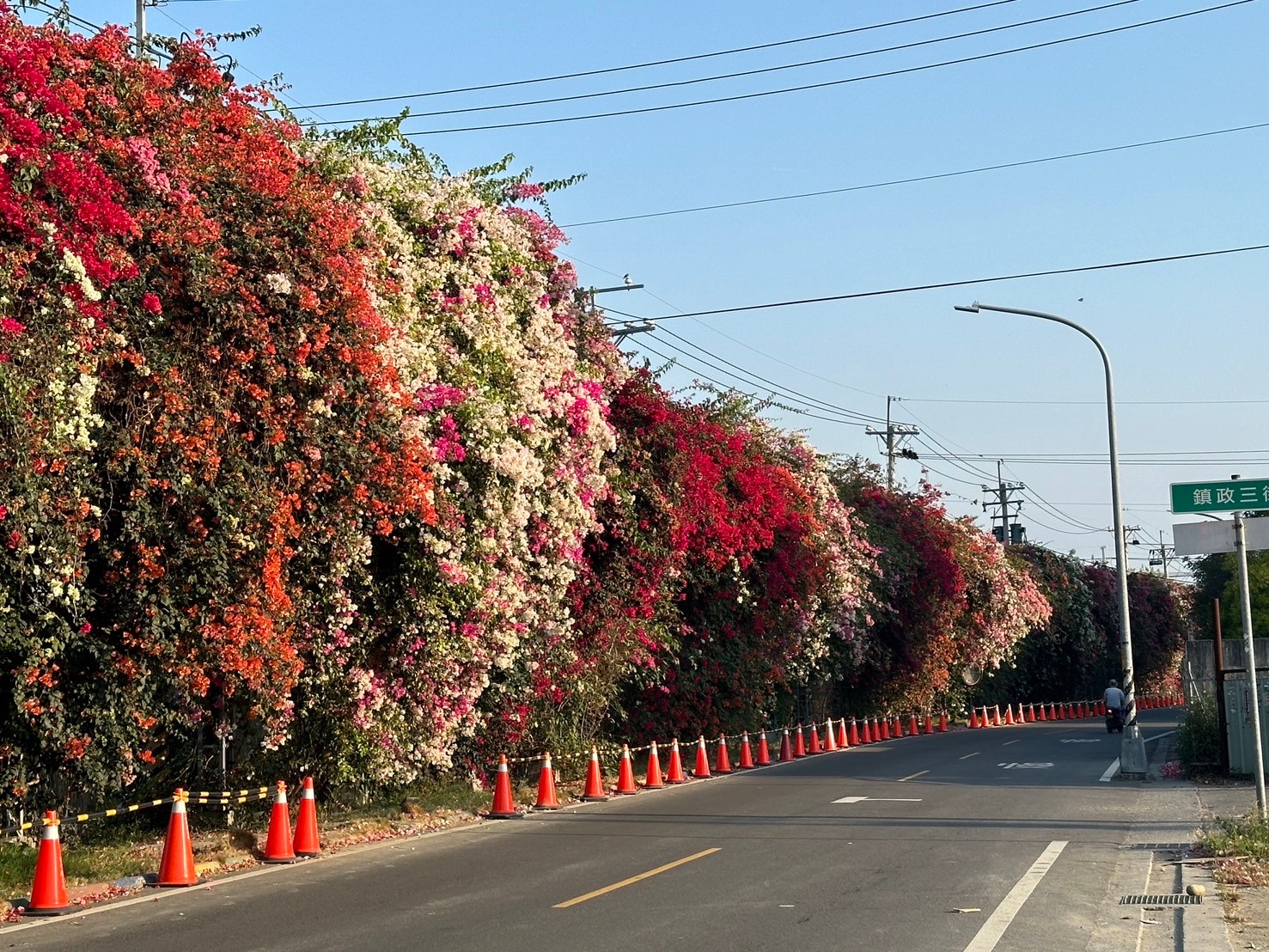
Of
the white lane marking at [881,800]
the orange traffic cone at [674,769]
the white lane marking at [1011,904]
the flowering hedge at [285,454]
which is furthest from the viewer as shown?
the orange traffic cone at [674,769]

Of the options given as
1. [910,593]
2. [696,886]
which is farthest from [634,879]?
[910,593]

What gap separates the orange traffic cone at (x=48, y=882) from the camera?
1130 cm

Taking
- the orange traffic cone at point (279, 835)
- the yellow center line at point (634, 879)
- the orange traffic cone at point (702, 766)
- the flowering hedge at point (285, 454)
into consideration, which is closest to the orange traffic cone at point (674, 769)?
the orange traffic cone at point (702, 766)

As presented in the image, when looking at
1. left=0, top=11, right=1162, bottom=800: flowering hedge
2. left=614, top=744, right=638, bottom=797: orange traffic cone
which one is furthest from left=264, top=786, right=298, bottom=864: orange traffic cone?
left=614, top=744, right=638, bottom=797: orange traffic cone

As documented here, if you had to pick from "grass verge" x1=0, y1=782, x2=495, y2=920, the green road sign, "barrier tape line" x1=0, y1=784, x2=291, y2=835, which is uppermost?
the green road sign

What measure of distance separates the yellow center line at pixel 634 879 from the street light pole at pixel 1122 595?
42.1 ft

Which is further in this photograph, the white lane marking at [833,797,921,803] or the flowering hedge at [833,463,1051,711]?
the flowering hedge at [833,463,1051,711]

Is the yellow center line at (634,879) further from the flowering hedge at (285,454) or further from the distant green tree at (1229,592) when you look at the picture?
the distant green tree at (1229,592)

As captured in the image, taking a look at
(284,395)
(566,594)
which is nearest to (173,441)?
(284,395)

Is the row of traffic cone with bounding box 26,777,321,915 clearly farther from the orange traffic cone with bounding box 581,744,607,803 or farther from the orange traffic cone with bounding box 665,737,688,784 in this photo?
the orange traffic cone with bounding box 665,737,688,784

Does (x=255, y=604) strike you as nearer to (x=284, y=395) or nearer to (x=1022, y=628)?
(x=284, y=395)

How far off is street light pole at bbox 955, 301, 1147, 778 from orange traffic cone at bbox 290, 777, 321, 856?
14.8 metres

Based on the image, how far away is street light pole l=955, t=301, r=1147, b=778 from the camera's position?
2478 centimetres

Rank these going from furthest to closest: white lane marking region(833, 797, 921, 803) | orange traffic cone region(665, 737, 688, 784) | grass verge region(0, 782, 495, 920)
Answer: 1. orange traffic cone region(665, 737, 688, 784)
2. white lane marking region(833, 797, 921, 803)
3. grass verge region(0, 782, 495, 920)
